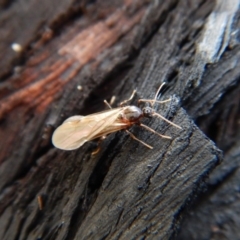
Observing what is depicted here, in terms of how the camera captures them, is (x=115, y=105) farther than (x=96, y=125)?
Yes

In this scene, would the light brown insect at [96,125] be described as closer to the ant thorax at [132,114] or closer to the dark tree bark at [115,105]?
the ant thorax at [132,114]

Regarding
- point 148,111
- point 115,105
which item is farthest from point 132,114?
point 115,105

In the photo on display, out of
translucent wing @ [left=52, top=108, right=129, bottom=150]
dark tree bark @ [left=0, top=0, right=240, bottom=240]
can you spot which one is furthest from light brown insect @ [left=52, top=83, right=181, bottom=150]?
dark tree bark @ [left=0, top=0, right=240, bottom=240]

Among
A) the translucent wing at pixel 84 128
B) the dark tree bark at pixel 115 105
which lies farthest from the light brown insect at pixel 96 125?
the dark tree bark at pixel 115 105

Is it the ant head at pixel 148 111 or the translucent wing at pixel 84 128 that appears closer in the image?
the ant head at pixel 148 111

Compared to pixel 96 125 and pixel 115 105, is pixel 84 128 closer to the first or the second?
pixel 96 125

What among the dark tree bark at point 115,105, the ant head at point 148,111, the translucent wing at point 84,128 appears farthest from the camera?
the translucent wing at point 84,128

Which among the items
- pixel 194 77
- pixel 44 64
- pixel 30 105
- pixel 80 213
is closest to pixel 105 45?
pixel 44 64

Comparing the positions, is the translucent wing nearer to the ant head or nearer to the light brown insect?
the light brown insect
